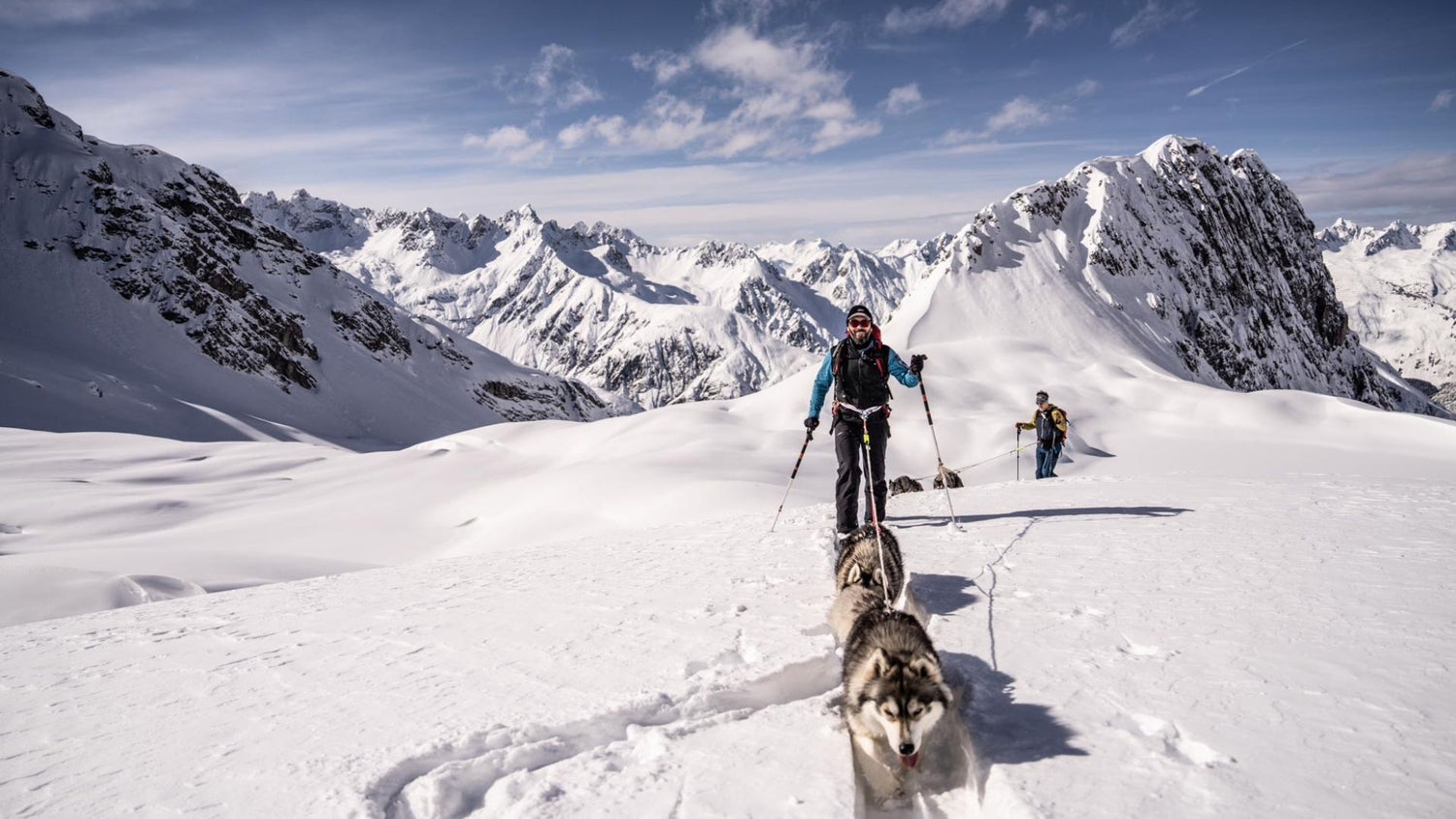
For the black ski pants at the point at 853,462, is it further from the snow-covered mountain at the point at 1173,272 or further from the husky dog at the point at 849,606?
the snow-covered mountain at the point at 1173,272

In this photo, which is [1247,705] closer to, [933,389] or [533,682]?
[533,682]

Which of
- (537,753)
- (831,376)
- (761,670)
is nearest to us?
(537,753)

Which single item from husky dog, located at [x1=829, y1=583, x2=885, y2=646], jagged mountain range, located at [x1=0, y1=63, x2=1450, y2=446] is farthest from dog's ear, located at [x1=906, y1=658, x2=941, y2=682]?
jagged mountain range, located at [x1=0, y1=63, x2=1450, y2=446]

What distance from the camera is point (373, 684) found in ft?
13.5

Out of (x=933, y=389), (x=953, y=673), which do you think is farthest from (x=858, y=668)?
(x=933, y=389)

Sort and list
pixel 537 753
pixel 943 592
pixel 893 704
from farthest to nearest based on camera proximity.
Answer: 1. pixel 943 592
2. pixel 537 753
3. pixel 893 704

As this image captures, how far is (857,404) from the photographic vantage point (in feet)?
25.0

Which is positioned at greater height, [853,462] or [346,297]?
[346,297]

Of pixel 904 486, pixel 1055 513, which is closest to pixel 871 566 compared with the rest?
pixel 1055 513

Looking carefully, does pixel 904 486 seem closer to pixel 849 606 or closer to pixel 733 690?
pixel 849 606

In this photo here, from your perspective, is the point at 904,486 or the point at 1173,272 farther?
the point at 1173,272

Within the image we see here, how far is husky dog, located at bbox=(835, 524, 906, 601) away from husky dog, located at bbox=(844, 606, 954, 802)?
1.21 meters

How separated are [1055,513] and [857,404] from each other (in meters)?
3.40

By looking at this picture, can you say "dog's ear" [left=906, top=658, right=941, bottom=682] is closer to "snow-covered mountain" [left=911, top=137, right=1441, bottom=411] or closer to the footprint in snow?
the footprint in snow
